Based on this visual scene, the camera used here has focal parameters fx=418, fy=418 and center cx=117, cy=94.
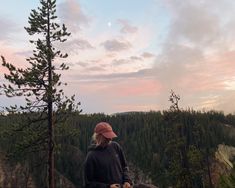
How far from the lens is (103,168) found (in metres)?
7.22

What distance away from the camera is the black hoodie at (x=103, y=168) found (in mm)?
7145

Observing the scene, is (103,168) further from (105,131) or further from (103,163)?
(105,131)

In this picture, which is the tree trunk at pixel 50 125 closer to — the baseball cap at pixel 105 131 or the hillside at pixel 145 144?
the baseball cap at pixel 105 131

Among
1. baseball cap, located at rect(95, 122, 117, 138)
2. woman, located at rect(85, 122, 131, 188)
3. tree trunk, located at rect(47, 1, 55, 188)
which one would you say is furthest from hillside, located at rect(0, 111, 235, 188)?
baseball cap, located at rect(95, 122, 117, 138)

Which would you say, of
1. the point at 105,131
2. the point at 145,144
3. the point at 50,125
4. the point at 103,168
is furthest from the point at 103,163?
the point at 145,144

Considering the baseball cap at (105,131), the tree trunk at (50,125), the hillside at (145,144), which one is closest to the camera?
the baseball cap at (105,131)

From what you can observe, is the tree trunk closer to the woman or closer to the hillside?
the woman

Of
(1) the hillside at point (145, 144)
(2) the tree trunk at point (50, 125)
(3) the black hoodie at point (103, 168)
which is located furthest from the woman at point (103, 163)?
A: (1) the hillside at point (145, 144)

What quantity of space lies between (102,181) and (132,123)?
529 ft

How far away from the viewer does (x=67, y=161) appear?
135500mm

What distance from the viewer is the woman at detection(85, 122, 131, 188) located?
7109mm

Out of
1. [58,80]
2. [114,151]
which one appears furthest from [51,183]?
[114,151]

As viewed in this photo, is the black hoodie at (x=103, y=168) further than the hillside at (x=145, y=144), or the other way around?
the hillside at (x=145, y=144)

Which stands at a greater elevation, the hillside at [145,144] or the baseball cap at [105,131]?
the baseball cap at [105,131]
